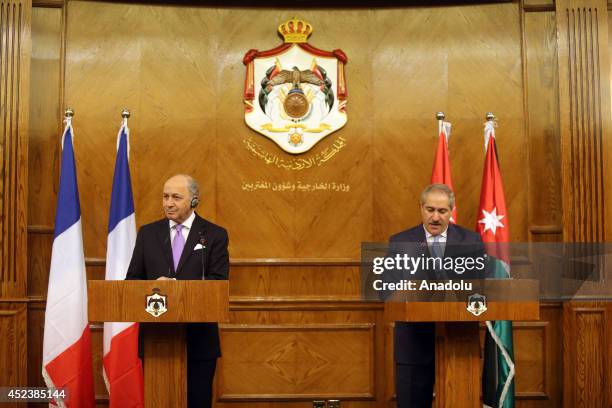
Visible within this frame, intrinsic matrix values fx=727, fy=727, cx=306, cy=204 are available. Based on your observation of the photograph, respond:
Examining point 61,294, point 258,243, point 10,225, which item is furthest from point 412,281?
point 10,225

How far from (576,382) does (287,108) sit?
8.73 ft

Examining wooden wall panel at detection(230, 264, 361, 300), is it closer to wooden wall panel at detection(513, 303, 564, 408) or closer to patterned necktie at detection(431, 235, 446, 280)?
wooden wall panel at detection(513, 303, 564, 408)

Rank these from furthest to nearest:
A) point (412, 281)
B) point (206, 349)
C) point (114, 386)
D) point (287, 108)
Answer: point (287, 108)
point (114, 386)
point (206, 349)
point (412, 281)

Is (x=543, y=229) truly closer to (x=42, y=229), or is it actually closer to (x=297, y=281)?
(x=297, y=281)

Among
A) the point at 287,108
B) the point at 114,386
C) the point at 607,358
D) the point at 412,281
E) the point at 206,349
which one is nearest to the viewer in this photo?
the point at 412,281

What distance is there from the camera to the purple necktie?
3.52m

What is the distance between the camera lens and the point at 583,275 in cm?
482

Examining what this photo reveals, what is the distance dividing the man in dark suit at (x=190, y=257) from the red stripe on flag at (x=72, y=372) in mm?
1252

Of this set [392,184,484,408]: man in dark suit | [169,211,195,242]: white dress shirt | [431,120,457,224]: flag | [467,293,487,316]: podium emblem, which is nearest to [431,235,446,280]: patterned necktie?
Result: [467,293,487,316]: podium emblem

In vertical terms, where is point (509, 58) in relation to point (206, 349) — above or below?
above

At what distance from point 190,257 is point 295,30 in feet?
7.30

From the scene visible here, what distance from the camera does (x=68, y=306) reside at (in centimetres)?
455

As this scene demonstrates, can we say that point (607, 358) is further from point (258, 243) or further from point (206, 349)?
point (206, 349)

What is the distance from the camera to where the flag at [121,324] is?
4.46m
